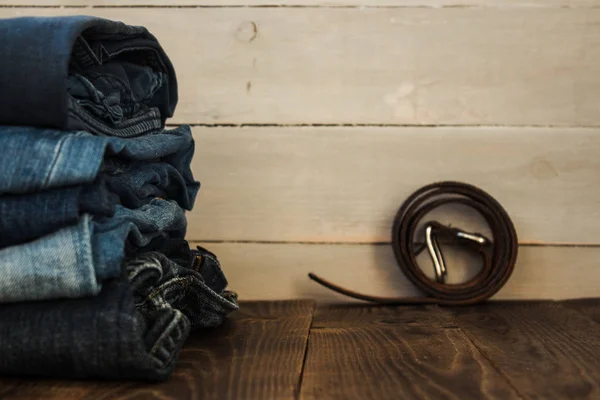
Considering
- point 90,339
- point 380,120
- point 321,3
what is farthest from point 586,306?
point 90,339

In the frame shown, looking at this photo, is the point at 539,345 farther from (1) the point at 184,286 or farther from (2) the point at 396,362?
(1) the point at 184,286

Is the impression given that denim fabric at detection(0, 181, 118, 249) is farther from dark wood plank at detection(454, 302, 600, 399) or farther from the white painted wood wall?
the white painted wood wall

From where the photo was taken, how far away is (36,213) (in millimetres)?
626

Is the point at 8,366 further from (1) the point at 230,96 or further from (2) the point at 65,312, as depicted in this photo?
(1) the point at 230,96

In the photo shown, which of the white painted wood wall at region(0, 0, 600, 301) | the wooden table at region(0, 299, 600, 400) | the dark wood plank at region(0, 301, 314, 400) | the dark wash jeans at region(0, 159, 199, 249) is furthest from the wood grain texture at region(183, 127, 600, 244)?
the dark wash jeans at region(0, 159, 199, 249)

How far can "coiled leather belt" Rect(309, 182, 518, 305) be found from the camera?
109 centimetres

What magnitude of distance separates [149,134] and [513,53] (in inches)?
24.9

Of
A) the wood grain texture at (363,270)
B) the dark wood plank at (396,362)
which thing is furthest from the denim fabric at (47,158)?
the wood grain texture at (363,270)

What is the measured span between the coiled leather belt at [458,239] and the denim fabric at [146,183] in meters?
0.30

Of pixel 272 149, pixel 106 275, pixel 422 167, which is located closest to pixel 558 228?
pixel 422 167

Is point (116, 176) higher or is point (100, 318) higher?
point (116, 176)

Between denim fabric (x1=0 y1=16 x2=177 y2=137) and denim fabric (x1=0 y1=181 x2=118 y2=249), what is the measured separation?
72mm

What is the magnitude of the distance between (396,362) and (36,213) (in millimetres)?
391

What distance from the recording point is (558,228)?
1.16 m
